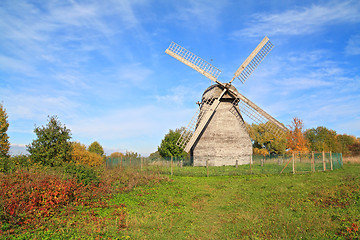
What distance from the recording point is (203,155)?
2659 cm

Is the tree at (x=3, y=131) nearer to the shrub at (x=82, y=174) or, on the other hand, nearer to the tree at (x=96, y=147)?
the shrub at (x=82, y=174)

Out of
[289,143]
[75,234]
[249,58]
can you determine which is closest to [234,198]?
[75,234]

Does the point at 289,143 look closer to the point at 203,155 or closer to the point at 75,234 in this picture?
the point at 203,155

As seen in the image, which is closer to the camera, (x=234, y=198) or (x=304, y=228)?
(x=304, y=228)

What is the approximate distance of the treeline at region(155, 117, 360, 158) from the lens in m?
50.0

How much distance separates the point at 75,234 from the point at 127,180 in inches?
316

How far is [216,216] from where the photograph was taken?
34.8 ft

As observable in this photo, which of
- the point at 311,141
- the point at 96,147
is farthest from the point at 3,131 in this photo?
the point at 311,141

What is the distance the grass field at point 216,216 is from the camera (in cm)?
795

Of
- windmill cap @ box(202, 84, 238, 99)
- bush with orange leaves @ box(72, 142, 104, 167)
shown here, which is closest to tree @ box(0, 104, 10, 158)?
bush with orange leaves @ box(72, 142, 104, 167)

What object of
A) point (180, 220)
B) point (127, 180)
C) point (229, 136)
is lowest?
point (180, 220)

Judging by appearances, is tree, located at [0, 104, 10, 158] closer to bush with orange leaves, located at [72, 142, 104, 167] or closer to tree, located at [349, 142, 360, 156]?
bush with orange leaves, located at [72, 142, 104, 167]

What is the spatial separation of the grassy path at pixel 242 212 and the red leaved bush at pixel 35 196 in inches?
80.3

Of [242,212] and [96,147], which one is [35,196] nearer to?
[242,212]
